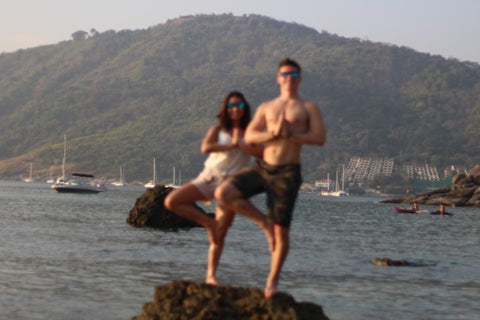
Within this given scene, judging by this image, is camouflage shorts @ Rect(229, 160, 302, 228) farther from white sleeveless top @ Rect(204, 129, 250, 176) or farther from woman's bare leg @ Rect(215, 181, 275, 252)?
white sleeveless top @ Rect(204, 129, 250, 176)

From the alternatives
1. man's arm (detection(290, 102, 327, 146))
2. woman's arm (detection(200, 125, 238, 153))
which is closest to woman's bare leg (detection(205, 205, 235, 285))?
woman's arm (detection(200, 125, 238, 153))

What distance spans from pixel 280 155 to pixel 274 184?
339 millimetres

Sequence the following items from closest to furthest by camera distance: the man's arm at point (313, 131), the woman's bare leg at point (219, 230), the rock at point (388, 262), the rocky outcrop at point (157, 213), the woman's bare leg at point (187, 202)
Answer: the man's arm at point (313, 131) < the woman's bare leg at point (187, 202) < the woman's bare leg at point (219, 230) < the rock at point (388, 262) < the rocky outcrop at point (157, 213)

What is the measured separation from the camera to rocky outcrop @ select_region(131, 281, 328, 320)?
9703mm

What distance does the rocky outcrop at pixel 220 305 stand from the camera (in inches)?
382

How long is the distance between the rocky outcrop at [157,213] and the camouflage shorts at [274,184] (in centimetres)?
3053

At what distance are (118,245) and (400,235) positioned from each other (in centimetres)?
2471

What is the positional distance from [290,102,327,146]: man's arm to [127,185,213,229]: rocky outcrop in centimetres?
3080

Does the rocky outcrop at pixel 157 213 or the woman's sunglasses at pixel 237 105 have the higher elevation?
the woman's sunglasses at pixel 237 105

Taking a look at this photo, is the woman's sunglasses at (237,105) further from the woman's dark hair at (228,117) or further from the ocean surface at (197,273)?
the ocean surface at (197,273)

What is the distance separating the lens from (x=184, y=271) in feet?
73.9

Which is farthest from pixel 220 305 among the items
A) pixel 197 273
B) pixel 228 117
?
pixel 197 273

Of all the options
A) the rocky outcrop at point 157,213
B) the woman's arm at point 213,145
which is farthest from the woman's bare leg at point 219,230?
the rocky outcrop at point 157,213

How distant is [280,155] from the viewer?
931 centimetres
